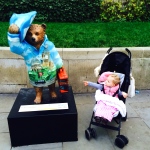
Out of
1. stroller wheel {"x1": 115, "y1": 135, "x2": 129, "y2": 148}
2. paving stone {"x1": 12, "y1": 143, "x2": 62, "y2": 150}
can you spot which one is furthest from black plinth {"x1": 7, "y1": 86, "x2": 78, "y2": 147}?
stroller wheel {"x1": 115, "y1": 135, "x2": 129, "y2": 148}

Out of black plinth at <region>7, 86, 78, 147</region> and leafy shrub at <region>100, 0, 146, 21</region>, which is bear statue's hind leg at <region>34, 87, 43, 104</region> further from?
leafy shrub at <region>100, 0, 146, 21</region>

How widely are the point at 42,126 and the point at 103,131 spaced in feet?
3.33

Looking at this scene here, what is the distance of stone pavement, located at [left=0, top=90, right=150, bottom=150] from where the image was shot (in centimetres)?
333

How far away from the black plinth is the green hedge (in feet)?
14.8

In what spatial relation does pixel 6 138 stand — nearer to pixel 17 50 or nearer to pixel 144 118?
pixel 17 50

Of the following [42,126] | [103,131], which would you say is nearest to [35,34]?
[42,126]

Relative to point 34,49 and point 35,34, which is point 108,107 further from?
point 35,34

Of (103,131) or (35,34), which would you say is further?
(103,131)

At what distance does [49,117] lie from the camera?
329 cm

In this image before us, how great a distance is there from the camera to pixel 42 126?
335 centimetres

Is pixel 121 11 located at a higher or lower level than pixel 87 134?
higher

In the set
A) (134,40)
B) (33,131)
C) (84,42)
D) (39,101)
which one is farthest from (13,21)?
(134,40)

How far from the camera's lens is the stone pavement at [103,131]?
10.9 ft

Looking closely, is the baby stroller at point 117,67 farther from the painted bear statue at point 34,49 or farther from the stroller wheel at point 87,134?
the painted bear statue at point 34,49
